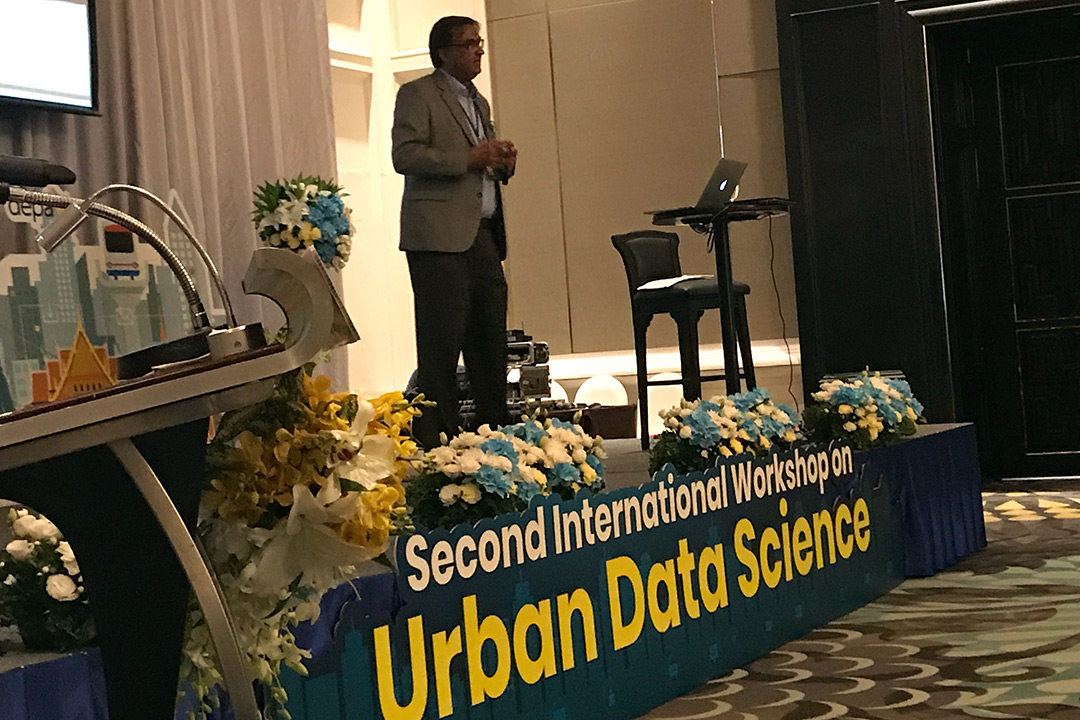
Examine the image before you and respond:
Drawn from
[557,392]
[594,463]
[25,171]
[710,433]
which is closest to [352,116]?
[557,392]

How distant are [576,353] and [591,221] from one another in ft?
2.34

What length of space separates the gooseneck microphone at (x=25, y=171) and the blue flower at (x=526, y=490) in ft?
3.81

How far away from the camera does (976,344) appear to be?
248 inches

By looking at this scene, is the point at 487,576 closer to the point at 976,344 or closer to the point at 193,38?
the point at 193,38

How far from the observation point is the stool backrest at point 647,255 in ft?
19.0

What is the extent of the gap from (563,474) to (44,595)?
1.11 meters

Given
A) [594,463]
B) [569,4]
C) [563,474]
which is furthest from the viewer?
[569,4]

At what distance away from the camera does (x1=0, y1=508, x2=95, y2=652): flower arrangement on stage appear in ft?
5.09

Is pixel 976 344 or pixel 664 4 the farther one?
pixel 664 4

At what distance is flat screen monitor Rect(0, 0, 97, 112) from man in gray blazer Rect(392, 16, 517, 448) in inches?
43.4

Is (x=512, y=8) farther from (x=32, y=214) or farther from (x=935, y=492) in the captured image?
(x=935, y=492)

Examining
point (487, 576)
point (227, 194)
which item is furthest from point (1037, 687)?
point (227, 194)

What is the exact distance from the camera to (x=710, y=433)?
305cm

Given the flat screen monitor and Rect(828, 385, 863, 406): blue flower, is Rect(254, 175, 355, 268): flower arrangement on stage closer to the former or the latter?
the flat screen monitor
